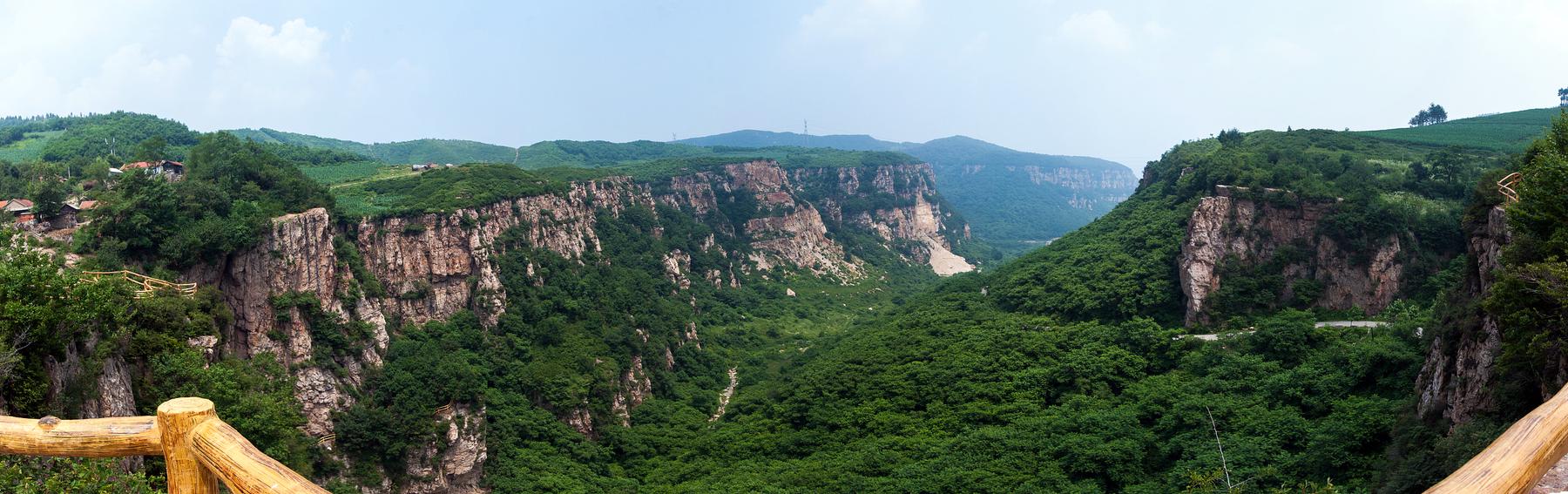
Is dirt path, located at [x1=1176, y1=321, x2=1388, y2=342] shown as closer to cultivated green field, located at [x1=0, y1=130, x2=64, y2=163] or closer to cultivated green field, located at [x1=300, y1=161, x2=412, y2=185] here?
cultivated green field, located at [x1=300, y1=161, x2=412, y2=185]

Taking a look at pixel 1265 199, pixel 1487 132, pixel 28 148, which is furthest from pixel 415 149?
pixel 1487 132

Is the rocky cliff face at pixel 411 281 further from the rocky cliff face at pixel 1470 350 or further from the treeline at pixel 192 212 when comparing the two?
the rocky cliff face at pixel 1470 350

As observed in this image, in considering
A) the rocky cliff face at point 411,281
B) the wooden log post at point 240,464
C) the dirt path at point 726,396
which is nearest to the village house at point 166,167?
the rocky cliff face at point 411,281

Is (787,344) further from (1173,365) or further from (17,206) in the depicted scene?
(17,206)

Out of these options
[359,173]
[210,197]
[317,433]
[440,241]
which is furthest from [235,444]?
[359,173]

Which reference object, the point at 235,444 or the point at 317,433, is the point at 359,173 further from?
the point at 235,444
